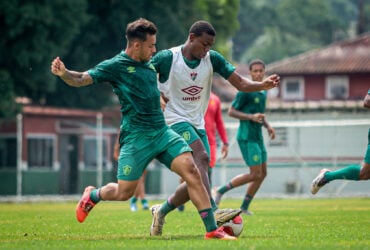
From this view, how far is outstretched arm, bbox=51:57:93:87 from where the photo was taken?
9.95 meters

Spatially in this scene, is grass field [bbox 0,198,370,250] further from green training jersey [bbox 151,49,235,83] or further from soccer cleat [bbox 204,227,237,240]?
green training jersey [bbox 151,49,235,83]

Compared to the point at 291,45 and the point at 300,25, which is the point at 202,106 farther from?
the point at 300,25

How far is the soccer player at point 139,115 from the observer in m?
10.2

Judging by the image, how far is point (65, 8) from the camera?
1540 inches

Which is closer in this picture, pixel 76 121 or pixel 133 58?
pixel 133 58

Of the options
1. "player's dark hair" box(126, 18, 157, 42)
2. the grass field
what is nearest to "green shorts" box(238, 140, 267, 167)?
the grass field

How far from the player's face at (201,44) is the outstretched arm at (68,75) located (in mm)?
1442

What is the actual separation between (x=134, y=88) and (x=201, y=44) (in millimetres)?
1160

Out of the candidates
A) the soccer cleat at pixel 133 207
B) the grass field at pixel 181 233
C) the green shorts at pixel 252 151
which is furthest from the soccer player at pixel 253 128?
the soccer cleat at pixel 133 207

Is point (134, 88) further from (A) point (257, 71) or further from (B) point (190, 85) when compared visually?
(A) point (257, 71)

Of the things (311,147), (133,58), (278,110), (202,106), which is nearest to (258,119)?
(202,106)

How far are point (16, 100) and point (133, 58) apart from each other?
27422 mm

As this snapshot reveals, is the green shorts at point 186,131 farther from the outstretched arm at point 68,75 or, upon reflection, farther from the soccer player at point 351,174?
the soccer player at point 351,174

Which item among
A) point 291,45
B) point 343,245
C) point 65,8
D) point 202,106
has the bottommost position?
point 343,245
